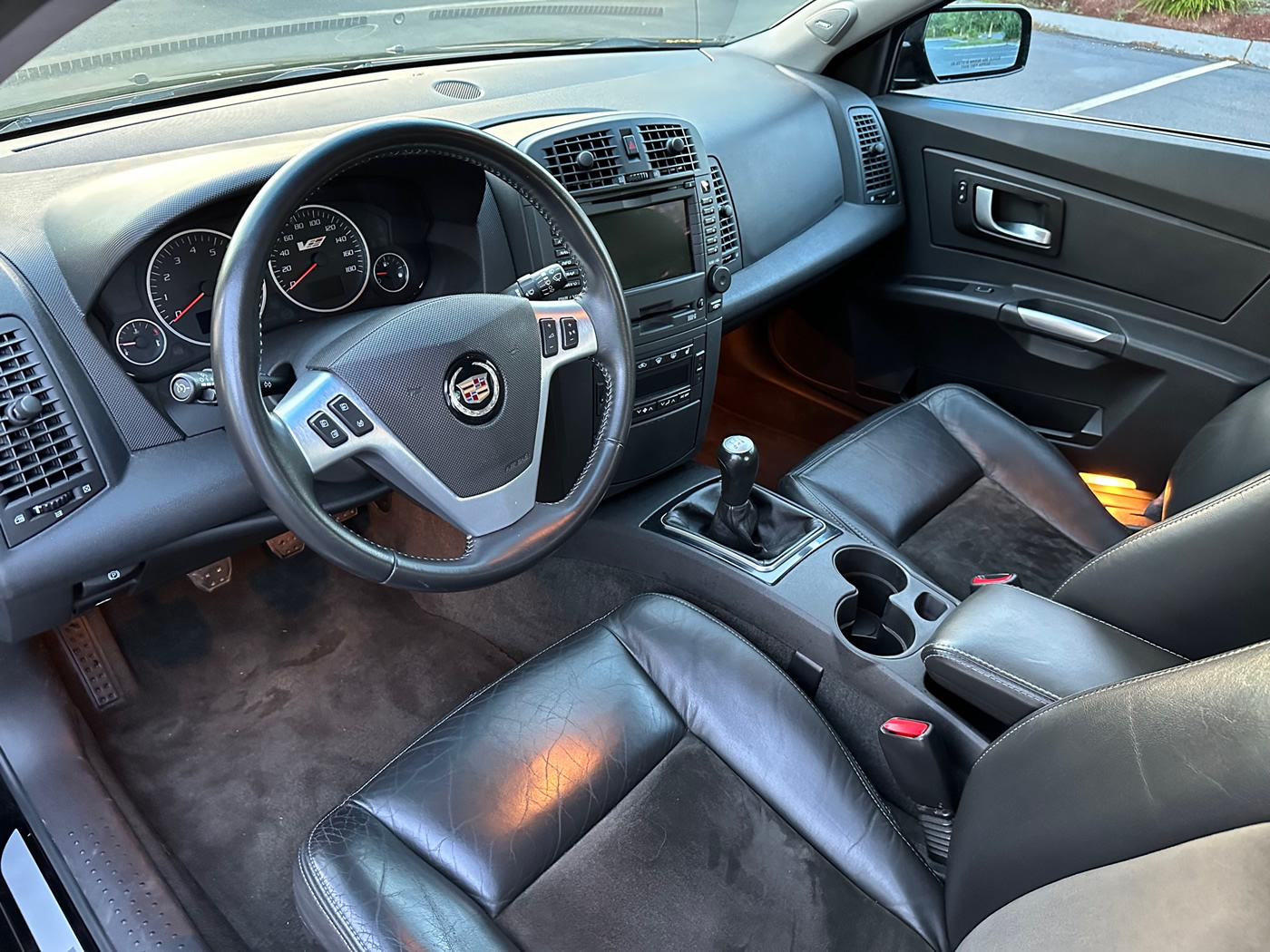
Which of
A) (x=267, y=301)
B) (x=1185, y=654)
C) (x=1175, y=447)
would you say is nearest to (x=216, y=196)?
(x=267, y=301)

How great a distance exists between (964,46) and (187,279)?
6.73 feet

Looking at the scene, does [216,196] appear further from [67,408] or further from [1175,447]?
[1175,447]

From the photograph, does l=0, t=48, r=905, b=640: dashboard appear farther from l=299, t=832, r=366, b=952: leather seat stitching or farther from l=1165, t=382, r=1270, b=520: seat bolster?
l=1165, t=382, r=1270, b=520: seat bolster

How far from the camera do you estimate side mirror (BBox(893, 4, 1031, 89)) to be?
8.00 feet

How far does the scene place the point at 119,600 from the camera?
1922mm

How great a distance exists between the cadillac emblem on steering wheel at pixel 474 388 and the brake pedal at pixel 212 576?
940 millimetres

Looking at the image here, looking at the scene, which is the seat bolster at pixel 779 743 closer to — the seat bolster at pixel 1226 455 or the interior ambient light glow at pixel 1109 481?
the seat bolster at pixel 1226 455

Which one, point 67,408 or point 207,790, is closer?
point 67,408

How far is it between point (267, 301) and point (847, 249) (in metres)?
1.44

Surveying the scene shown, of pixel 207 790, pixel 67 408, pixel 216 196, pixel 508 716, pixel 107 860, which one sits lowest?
pixel 207 790

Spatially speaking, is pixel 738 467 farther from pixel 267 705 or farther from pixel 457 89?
pixel 267 705

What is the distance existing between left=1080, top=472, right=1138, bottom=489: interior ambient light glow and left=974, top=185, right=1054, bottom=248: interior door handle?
0.55m

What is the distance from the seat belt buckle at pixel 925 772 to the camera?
1.25 meters

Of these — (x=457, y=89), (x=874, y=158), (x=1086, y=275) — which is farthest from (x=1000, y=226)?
(x=457, y=89)
